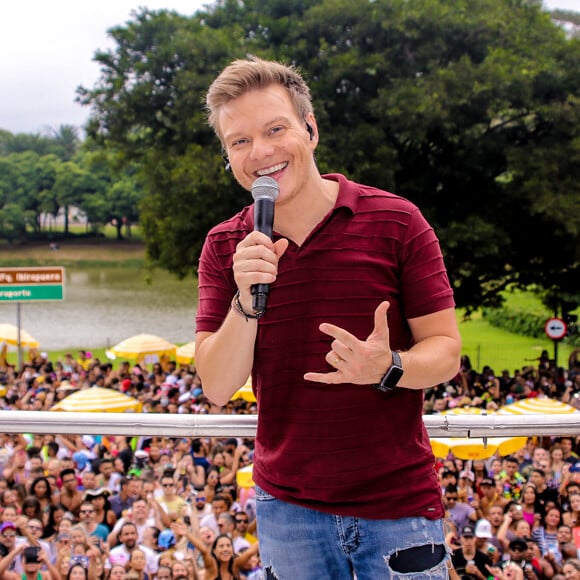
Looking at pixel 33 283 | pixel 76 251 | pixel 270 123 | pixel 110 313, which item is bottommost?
pixel 110 313

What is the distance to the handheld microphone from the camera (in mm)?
1498

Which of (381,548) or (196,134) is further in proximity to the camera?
(196,134)

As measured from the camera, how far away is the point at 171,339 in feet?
102

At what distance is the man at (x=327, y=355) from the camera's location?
1.60m

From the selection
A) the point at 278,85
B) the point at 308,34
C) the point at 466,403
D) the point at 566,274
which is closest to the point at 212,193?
the point at 308,34

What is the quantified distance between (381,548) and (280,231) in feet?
2.50

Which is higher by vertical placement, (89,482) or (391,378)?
(391,378)

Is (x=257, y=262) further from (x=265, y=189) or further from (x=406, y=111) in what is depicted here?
(x=406, y=111)

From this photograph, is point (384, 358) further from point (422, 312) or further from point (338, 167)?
point (338, 167)

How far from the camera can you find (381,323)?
1486 mm

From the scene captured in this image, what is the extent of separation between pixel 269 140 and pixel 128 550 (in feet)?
14.5

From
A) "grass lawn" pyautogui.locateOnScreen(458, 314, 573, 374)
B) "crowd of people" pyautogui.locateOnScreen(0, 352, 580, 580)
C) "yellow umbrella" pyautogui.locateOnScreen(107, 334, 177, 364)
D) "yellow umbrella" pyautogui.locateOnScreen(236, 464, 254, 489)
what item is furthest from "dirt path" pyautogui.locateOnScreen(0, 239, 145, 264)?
"yellow umbrella" pyautogui.locateOnScreen(236, 464, 254, 489)

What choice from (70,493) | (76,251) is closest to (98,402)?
(70,493)

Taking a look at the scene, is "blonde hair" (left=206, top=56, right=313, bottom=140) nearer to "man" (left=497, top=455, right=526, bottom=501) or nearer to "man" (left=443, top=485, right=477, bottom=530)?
"man" (left=443, top=485, right=477, bottom=530)
